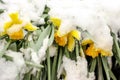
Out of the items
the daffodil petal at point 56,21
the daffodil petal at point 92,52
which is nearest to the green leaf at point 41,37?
the daffodil petal at point 56,21

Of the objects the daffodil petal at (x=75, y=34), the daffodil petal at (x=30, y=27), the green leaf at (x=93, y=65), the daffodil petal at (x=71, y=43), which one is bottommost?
the green leaf at (x=93, y=65)

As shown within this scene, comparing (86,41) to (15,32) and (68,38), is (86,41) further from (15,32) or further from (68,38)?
(15,32)

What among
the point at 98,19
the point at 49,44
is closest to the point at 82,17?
the point at 98,19

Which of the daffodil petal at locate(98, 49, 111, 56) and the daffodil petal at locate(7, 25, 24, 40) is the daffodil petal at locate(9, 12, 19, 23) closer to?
the daffodil petal at locate(7, 25, 24, 40)

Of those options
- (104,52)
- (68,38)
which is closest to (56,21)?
(68,38)

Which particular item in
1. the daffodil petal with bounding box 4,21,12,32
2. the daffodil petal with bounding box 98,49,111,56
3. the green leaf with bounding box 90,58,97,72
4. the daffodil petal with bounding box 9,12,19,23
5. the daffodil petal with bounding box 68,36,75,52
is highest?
the daffodil petal with bounding box 9,12,19,23

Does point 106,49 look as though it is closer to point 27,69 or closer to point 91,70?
point 91,70

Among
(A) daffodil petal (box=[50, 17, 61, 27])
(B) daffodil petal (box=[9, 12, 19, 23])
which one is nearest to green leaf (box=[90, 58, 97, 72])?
(A) daffodil petal (box=[50, 17, 61, 27])

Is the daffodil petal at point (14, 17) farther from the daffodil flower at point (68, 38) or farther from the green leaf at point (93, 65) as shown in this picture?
the green leaf at point (93, 65)
